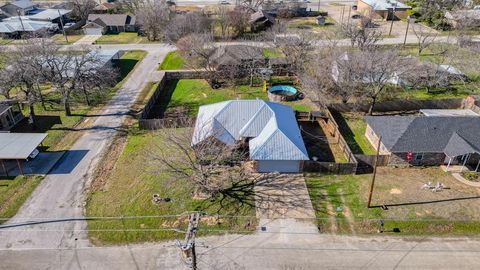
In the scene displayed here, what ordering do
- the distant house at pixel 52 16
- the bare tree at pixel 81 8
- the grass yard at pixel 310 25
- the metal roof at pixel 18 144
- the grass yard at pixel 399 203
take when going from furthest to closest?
the bare tree at pixel 81 8 → the distant house at pixel 52 16 → the grass yard at pixel 310 25 → the metal roof at pixel 18 144 → the grass yard at pixel 399 203

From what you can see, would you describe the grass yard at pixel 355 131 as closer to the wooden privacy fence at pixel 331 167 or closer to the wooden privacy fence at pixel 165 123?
the wooden privacy fence at pixel 331 167

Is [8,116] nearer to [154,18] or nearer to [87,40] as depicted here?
[154,18]

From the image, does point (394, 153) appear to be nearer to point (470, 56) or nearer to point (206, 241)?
point (206, 241)

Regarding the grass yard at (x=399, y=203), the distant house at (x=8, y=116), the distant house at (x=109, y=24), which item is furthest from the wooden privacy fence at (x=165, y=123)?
the distant house at (x=109, y=24)

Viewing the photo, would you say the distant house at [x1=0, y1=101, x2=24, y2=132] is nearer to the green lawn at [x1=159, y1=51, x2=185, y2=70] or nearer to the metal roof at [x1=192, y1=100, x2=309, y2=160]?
the metal roof at [x1=192, y1=100, x2=309, y2=160]

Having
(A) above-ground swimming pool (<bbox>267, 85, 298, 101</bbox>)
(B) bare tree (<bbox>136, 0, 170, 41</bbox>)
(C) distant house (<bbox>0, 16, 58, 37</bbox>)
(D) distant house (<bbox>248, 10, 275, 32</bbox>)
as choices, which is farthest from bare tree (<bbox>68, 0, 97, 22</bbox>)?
(A) above-ground swimming pool (<bbox>267, 85, 298, 101</bbox>)

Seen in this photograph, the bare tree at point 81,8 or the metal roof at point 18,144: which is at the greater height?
the bare tree at point 81,8

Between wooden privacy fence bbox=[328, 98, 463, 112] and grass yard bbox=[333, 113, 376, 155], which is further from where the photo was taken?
wooden privacy fence bbox=[328, 98, 463, 112]
